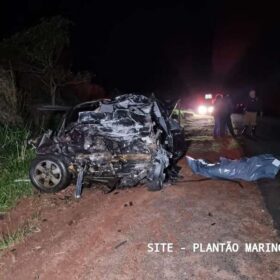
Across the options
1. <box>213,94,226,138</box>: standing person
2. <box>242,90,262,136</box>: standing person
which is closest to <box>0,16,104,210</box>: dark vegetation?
<box>213,94,226,138</box>: standing person

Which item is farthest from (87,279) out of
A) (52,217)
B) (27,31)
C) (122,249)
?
(27,31)

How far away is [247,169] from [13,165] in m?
5.22

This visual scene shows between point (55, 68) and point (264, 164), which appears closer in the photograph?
point (264, 164)

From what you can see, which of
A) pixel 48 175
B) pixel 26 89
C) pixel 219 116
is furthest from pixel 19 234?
pixel 26 89

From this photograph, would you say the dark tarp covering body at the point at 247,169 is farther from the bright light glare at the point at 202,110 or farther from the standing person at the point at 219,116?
the bright light glare at the point at 202,110

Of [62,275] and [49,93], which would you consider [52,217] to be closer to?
[62,275]

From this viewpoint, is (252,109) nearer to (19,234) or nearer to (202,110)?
(19,234)

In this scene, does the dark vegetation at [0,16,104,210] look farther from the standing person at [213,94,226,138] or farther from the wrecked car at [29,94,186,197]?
the standing person at [213,94,226,138]

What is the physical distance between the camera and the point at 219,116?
14.3 meters

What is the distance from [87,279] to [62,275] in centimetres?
32

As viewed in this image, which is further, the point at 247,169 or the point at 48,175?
the point at 247,169

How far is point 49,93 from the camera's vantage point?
19.0 m

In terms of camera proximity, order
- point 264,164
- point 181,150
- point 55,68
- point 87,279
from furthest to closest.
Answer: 1. point 55,68
2. point 181,150
3. point 264,164
4. point 87,279

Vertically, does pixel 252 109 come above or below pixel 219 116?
above
